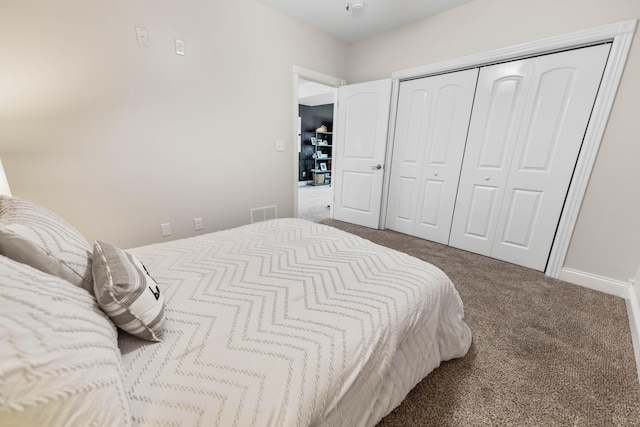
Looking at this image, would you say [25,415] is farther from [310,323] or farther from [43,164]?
[43,164]

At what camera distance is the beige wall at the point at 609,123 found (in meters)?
1.85

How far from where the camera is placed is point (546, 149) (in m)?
2.22

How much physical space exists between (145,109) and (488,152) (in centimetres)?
323

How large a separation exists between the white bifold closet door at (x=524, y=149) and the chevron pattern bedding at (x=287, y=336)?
1651 millimetres

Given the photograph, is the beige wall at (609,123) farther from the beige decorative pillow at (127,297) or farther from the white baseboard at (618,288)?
the beige decorative pillow at (127,297)

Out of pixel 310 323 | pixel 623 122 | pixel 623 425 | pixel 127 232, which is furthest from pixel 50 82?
pixel 623 122

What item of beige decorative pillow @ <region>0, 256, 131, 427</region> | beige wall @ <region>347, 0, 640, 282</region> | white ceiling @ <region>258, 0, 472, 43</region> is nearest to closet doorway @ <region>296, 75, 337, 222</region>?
white ceiling @ <region>258, 0, 472, 43</region>

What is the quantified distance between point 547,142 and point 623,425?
6.76 feet

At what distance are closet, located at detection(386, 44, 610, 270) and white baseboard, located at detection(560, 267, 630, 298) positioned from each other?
7.8 inches

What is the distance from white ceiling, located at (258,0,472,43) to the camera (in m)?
2.49

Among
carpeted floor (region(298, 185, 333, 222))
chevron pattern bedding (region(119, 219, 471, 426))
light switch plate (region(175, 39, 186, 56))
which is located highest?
light switch plate (region(175, 39, 186, 56))

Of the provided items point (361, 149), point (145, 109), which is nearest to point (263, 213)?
point (145, 109)

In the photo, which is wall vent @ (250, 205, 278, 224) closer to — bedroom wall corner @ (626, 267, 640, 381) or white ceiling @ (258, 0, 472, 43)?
white ceiling @ (258, 0, 472, 43)

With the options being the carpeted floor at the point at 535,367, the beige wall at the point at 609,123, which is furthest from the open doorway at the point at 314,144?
the carpeted floor at the point at 535,367
